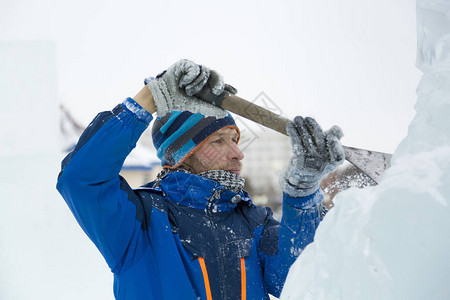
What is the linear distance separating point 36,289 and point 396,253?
12.3 feet

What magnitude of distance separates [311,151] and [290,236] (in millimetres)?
364

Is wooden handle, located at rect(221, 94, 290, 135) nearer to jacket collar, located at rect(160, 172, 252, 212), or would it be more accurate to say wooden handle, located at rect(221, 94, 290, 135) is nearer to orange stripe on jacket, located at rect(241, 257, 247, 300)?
jacket collar, located at rect(160, 172, 252, 212)

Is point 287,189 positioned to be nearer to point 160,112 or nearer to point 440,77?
point 160,112

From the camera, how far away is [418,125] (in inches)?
34.5

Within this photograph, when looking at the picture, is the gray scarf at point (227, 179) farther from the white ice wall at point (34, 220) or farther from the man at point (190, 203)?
the white ice wall at point (34, 220)

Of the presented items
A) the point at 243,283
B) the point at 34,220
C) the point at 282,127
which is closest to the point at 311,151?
the point at 282,127

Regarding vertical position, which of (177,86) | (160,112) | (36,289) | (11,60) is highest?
(11,60)

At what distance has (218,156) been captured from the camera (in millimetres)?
1732

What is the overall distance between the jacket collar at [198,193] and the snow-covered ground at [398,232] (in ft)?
2.52

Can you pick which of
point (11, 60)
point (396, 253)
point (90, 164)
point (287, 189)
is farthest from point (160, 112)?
point (11, 60)

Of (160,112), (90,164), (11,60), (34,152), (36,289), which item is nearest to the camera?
(90,164)

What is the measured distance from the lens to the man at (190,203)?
1.28 m

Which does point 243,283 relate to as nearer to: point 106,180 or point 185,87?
point 106,180

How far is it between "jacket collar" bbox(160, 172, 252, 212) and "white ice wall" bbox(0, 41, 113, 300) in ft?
7.96
